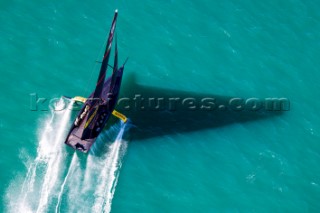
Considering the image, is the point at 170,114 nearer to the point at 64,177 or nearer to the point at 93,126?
the point at 93,126

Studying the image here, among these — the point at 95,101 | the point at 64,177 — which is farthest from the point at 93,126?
the point at 64,177

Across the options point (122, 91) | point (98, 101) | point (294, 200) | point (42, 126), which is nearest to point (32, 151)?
point (42, 126)

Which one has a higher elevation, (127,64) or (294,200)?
(127,64)

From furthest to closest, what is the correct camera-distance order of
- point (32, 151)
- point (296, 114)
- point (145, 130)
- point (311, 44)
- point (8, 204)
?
point (311, 44) < point (296, 114) < point (145, 130) < point (32, 151) < point (8, 204)

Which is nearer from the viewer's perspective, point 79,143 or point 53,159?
point 79,143

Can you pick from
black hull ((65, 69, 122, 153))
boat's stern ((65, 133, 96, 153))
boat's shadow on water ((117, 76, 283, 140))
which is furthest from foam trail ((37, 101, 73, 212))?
boat's shadow on water ((117, 76, 283, 140))

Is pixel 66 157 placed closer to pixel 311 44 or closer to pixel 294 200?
pixel 294 200
